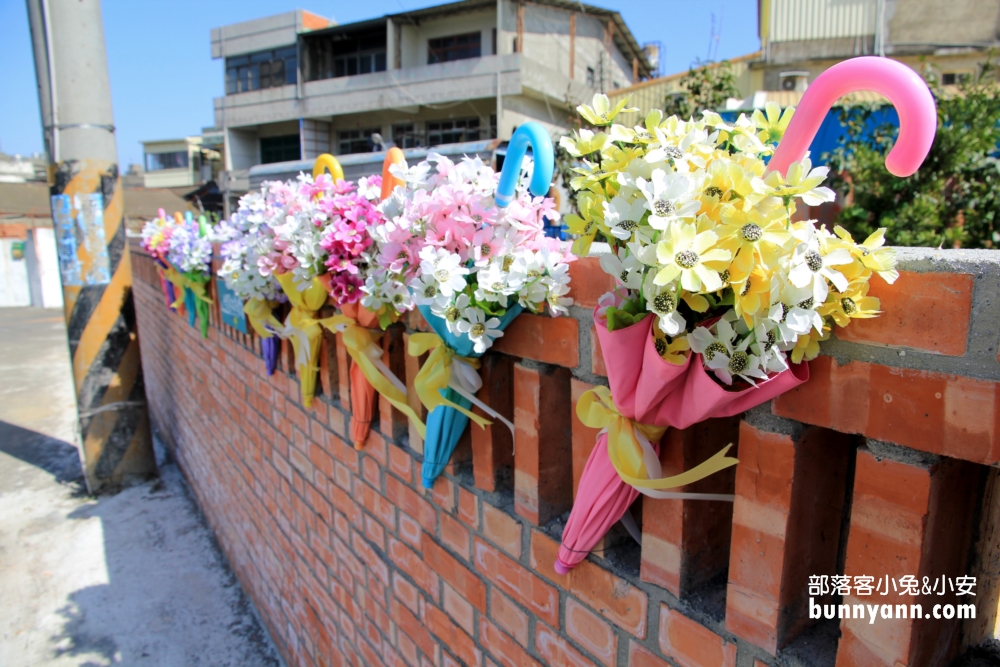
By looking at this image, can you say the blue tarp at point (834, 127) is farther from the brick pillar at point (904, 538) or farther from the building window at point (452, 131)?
the building window at point (452, 131)

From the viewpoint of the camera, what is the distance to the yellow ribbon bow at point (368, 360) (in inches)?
65.1

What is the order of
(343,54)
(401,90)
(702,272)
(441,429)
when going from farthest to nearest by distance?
(343,54) < (401,90) < (441,429) < (702,272)

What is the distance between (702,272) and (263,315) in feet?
6.80

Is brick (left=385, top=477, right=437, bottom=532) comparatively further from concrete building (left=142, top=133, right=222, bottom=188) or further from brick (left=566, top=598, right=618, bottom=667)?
concrete building (left=142, top=133, right=222, bottom=188)

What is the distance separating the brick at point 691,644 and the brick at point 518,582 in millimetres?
271

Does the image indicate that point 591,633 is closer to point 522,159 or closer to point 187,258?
point 522,159

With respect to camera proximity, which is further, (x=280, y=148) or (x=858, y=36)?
(x=280, y=148)

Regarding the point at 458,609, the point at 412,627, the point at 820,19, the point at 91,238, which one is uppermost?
the point at 820,19

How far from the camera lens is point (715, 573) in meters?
1.06

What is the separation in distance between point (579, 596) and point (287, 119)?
79.5 feet

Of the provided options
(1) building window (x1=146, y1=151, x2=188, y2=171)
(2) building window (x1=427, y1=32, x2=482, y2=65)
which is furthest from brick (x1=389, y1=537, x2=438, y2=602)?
(1) building window (x1=146, y1=151, x2=188, y2=171)

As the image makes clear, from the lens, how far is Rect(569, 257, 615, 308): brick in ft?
3.46

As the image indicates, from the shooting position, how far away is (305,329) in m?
2.03

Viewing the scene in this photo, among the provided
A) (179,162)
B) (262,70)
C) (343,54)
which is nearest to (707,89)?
(343,54)
